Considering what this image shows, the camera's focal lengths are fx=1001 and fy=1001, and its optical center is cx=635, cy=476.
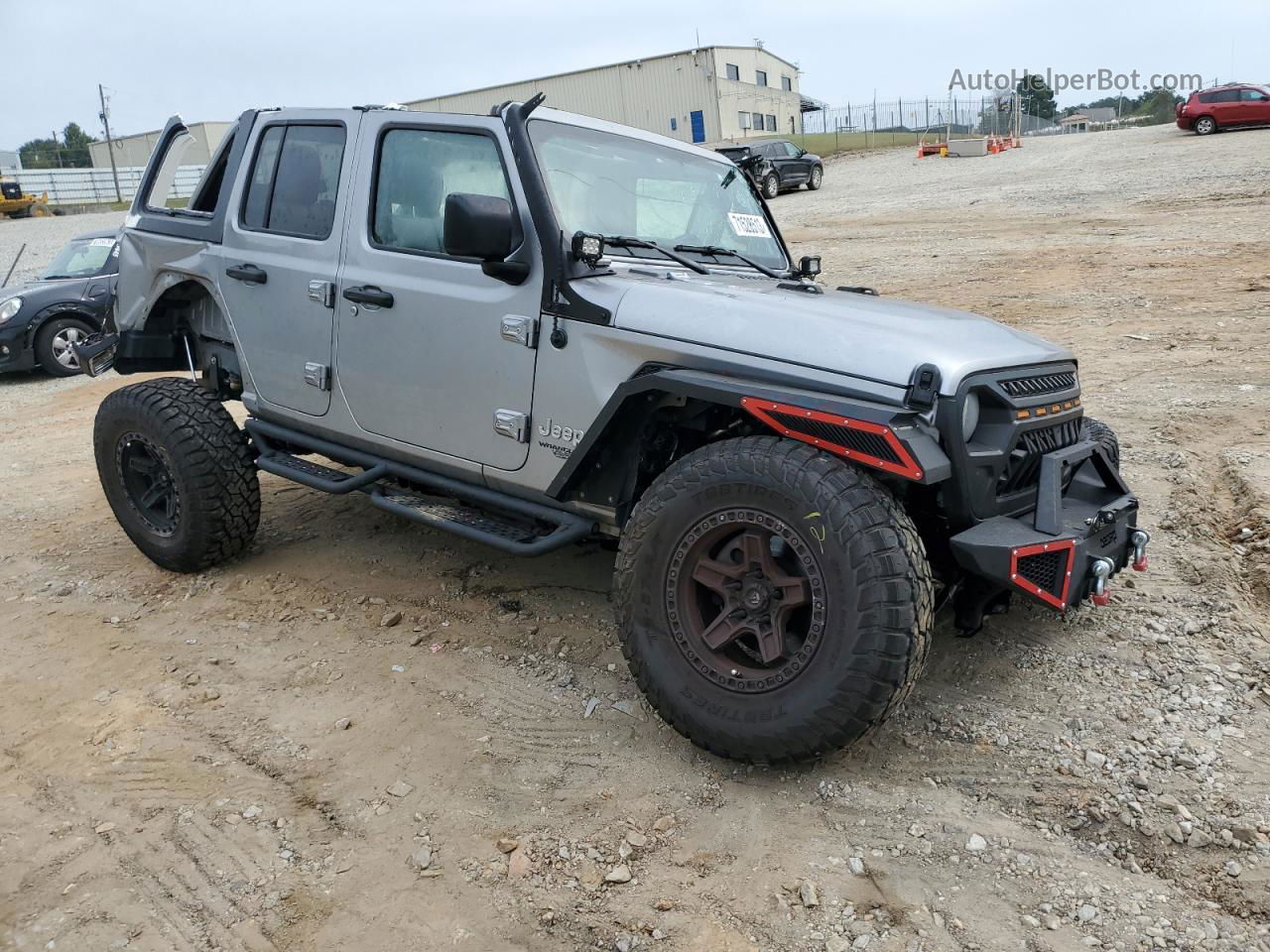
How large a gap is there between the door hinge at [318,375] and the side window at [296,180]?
0.55 m

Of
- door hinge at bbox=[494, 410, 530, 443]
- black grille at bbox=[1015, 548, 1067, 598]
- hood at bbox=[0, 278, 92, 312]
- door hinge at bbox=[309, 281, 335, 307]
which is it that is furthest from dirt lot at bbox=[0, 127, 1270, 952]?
hood at bbox=[0, 278, 92, 312]

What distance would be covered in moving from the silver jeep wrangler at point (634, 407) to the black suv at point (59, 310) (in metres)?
7.82

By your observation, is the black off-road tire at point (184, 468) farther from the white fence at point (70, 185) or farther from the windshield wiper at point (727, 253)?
the white fence at point (70, 185)

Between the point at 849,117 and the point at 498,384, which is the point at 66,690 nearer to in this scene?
the point at 498,384

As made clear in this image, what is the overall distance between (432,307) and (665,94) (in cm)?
3907

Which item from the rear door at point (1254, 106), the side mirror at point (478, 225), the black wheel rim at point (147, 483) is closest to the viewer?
the side mirror at point (478, 225)

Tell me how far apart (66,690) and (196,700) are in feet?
1.93

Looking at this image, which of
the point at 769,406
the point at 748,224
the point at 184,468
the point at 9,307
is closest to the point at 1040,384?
the point at 769,406

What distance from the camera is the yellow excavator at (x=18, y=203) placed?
130 ft

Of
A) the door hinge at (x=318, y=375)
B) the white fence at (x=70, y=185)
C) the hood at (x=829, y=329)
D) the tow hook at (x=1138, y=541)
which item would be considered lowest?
the tow hook at (x=1138, y=541)

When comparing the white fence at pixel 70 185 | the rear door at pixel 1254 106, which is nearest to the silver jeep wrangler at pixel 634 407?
the rear door at pixel 1254 106

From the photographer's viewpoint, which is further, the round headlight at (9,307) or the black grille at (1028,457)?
the round headlight at (9,307)

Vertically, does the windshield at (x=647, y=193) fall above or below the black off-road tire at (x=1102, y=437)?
above

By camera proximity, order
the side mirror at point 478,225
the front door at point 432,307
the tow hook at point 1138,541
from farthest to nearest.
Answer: the front door at point 432,307, the tow hook at point 1138,541, the side mirror at point 478,225
